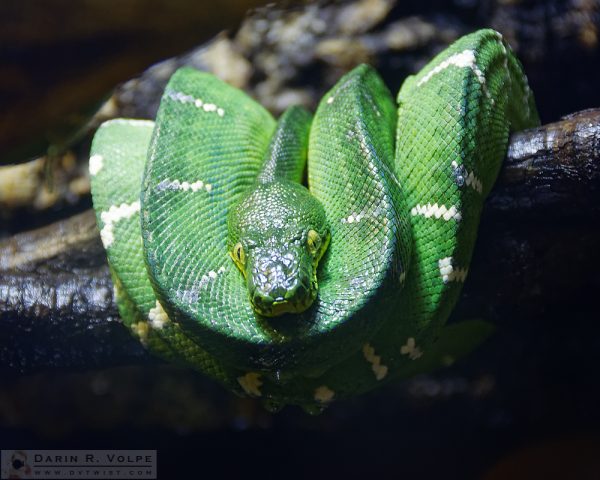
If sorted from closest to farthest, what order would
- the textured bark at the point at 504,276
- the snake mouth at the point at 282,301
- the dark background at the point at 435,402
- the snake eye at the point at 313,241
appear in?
1. the snake mouth at the point at 282,301
2. the snake eye at the point at 313,241
3. the textured bark at the point at 504,276
4. the dark background at the point at 435,402

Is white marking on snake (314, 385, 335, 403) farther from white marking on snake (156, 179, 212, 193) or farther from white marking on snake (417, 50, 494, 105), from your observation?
white marking on snake (417, 50, 494, 105)

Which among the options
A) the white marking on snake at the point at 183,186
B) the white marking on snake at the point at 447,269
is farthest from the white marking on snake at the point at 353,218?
the white marking on snake at the point at 183,186

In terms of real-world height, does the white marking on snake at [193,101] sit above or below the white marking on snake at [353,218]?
above

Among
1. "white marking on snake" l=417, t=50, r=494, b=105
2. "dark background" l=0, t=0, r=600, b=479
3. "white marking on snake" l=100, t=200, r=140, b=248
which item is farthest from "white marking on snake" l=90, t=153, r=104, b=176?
"white marking on snake" l=417, t=50, r=494, b=105

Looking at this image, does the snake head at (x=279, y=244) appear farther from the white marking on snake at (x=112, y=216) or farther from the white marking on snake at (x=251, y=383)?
the white marking on snake at (x=112, y=216)

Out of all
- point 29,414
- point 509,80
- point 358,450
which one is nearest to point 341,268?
point 509,80

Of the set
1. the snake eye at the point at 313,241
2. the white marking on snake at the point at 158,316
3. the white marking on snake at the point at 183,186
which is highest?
the white marking on snake at the point at 183,186
